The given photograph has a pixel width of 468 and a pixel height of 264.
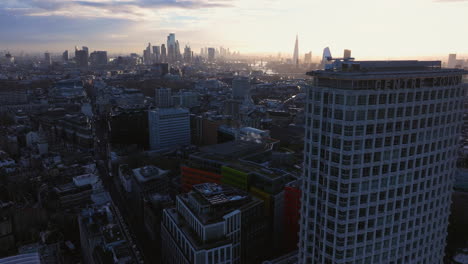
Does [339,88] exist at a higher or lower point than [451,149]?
higher

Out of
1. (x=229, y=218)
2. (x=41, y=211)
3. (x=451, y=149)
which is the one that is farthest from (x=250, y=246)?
(x=41, y=211)

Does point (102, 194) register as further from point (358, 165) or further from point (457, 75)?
point (457, 75)

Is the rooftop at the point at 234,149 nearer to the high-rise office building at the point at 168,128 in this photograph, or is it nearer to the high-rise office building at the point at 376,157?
the high-rise office building at the point at 168,128

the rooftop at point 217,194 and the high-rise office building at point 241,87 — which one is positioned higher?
the high-rise office building at point 241,87

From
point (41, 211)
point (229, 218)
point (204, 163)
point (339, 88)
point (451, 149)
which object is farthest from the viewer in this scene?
point (204, 163)

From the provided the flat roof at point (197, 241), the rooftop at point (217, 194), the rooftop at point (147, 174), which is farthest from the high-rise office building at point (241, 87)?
the flat roof at point (197, 241)

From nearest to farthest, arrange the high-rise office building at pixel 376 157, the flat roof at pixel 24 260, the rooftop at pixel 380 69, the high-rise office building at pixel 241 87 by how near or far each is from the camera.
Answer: the high-rise office building at pixel 376 157 < the rooftop at pixel 380 69 < the flat roof at pixel 24 260 < the high-rise office building at pixel 241 87

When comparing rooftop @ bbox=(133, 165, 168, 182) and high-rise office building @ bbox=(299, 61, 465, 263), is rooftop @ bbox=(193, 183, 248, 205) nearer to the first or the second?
high-rise office building @ bbox=(299, 61, 465, 263)
